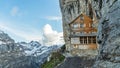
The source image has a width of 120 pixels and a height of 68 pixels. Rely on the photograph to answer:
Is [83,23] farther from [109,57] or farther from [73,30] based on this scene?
[109,57]

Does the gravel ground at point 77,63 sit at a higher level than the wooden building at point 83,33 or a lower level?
lower

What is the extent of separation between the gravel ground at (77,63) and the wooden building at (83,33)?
397cm

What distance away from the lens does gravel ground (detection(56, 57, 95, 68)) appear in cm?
7379

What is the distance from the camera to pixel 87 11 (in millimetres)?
90375

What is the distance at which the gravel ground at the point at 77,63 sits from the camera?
242ft

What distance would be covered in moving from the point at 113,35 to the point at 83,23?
6990cm

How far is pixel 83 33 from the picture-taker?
280 feet

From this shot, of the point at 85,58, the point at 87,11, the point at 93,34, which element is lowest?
the point at 85,58

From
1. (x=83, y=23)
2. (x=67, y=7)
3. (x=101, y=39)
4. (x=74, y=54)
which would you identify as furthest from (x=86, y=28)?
(x=101, y=39)

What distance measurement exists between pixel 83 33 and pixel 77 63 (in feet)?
35.9

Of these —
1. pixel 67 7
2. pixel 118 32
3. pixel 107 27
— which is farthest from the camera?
pixel 67 7

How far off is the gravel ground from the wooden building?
156 inches

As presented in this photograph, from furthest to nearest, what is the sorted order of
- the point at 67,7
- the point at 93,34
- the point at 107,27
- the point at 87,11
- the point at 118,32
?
the point at 67,7
the point at 87,11
the point at 93,34
the point at 107,27
the point at 118,32

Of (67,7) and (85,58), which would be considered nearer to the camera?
(85,58)
